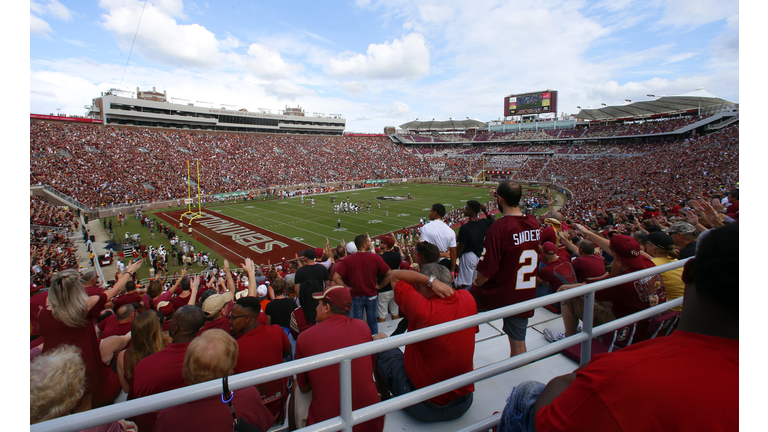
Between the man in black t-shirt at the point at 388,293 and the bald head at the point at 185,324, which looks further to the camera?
the man in black t-shirt at the point at 388,293

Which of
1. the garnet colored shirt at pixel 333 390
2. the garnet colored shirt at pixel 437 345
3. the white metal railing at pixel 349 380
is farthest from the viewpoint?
the garnet colored shirt at pixel 437 345

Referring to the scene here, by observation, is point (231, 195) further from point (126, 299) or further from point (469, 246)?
point (469, 246)

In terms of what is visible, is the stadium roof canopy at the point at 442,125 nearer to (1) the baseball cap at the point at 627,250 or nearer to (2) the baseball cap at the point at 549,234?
(2) the baseball cap at the point at 549,234

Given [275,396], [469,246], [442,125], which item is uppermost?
[442,125]

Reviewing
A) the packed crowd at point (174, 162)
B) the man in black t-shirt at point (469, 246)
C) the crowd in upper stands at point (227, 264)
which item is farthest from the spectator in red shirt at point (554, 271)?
the packed crowd at point (174, 162)

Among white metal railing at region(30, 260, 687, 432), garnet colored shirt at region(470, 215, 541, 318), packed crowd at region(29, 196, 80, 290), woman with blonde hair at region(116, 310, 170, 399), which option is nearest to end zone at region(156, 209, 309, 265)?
packed crowd at region(29, 196, 80, 290)

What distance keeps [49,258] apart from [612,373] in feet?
69.4

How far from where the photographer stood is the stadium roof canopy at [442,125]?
102188 mm

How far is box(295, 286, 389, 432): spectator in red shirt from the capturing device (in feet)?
8.26

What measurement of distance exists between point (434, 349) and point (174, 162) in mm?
53903

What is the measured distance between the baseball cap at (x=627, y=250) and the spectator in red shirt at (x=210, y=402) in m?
3.88

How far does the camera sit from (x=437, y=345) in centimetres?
266

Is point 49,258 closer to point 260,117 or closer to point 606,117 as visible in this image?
point 260,117

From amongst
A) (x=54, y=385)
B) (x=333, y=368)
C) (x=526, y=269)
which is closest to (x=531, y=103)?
(x=526, y=269)
